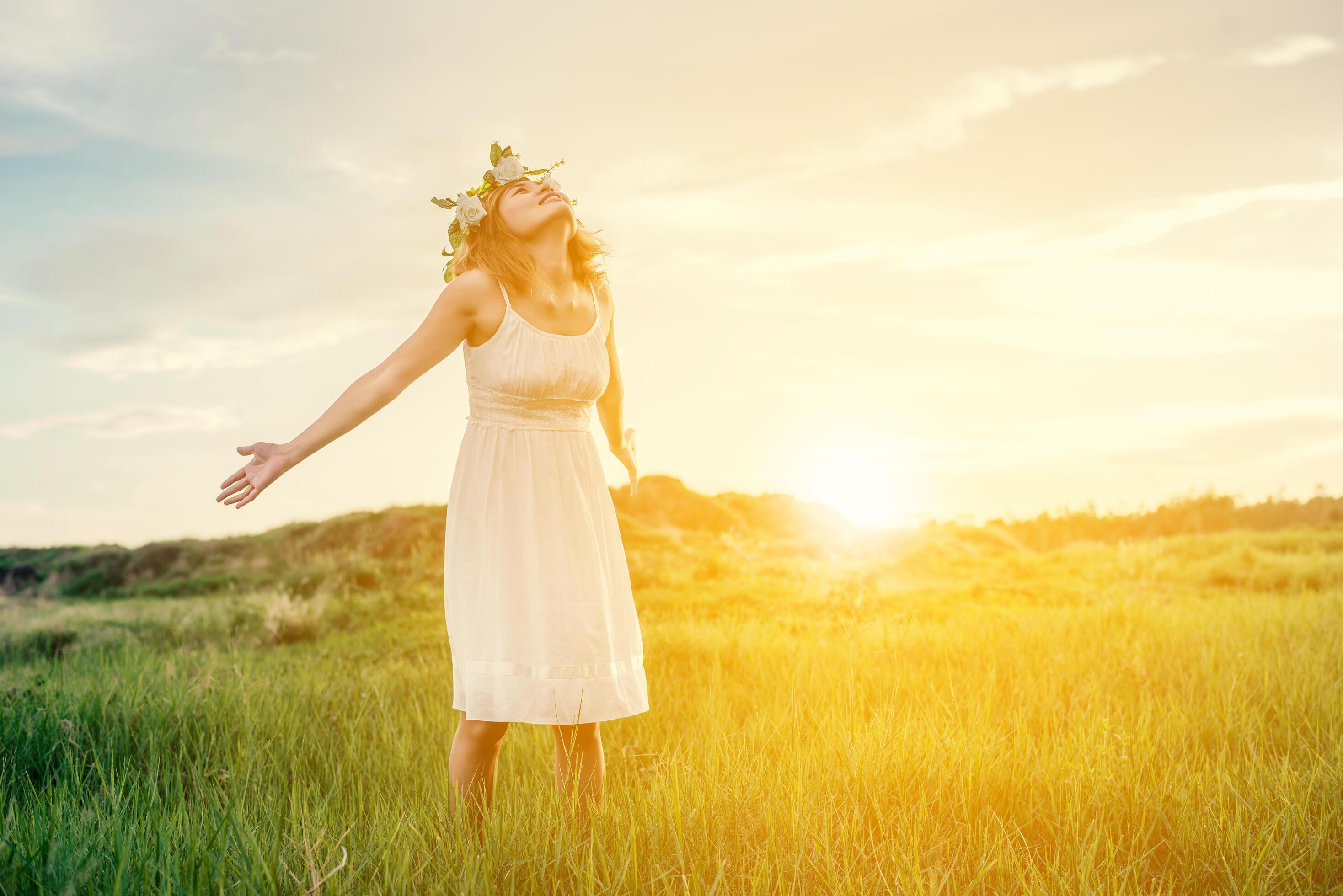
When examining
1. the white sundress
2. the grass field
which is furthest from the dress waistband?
the grass field

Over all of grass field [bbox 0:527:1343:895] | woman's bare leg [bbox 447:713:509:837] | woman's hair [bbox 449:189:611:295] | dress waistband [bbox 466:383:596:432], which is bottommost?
grass field [bbox 0:527:1343:895]

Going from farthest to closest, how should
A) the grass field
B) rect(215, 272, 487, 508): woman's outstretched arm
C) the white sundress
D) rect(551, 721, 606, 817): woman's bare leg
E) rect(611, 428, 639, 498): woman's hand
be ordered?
rect(611, 428, 639, 498): woman's hand, rect(551, 721, 606, 817): woman's bare leg, the white sundress, rect(215, 272, 487, 508): woman's outstretched arm, the grass field

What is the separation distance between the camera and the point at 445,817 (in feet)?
9.65

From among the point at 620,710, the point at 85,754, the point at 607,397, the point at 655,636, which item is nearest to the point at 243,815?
the point at 620,710

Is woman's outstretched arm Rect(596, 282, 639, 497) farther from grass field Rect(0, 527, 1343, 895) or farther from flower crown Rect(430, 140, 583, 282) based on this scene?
grass field Rect(0, 527, 1343, 895)

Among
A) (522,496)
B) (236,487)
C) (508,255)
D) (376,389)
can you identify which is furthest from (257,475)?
(508,255)

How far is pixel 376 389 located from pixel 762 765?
6.52 feet

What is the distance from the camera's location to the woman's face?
3299 millimetres

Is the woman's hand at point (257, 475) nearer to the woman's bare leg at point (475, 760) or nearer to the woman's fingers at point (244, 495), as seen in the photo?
the woman's fingers at point (244, 495)

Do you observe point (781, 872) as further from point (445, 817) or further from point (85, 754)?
point (85, 754)

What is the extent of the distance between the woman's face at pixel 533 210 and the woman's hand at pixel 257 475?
3.78 feet

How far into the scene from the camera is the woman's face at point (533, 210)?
3.30 m

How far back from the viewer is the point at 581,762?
3.29 meters

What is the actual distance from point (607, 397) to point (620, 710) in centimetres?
135
